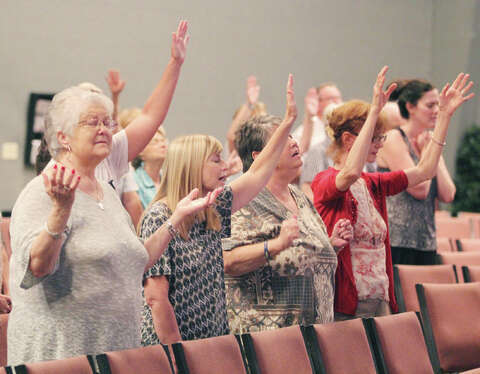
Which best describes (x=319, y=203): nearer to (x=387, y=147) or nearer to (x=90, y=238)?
(x=387, y=147)

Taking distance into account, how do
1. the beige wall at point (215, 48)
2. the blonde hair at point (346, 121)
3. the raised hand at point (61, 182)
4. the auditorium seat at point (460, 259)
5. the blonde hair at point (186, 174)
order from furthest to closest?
1. the beige wall at point (215, 48)
2. the auditorium seat at point (460, 259)
3. the blonde hair at point (346, 121)
4. the blonde hair at point (186, 174)
5. the raised hand at point (61, 182)

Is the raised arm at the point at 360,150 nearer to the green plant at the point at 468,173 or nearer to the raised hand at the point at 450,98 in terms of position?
the raised hand at the point at 450,98

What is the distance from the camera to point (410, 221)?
3834 millimetres

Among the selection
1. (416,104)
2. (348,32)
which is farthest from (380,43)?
(416,104)

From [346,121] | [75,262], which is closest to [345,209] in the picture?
[346,121]

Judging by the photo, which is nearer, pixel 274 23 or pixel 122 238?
pixel 122 238

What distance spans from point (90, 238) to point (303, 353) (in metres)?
0.87

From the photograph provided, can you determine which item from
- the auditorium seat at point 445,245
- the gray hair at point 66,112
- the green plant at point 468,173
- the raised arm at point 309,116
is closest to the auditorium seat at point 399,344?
the gray hair at point 66,112

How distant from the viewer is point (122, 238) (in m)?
2.09

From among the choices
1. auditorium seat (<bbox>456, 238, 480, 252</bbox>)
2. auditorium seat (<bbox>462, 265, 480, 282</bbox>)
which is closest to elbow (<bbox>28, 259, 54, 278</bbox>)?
auditorium seat (<bbox>462, 265, 480, 282</bbox>)

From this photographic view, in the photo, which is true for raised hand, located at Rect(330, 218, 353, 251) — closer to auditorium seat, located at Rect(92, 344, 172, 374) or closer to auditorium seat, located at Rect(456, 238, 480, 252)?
auditorium seat, located at Rect(92, 344, 172, 374)

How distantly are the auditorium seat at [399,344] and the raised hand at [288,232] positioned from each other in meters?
0.47

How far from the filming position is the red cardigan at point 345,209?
9.99ft

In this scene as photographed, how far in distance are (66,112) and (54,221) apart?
0.42 meters
